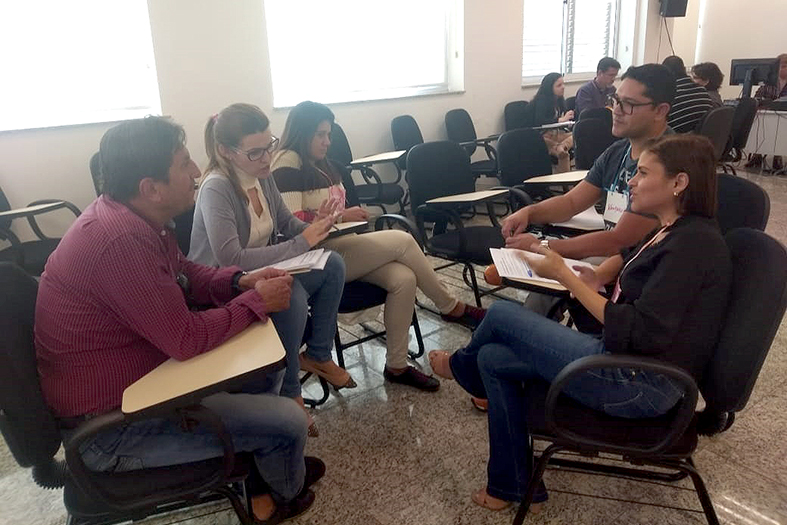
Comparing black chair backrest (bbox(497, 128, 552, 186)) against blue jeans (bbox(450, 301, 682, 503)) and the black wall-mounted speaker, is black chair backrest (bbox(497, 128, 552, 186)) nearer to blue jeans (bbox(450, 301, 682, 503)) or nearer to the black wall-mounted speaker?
blue jeans (bbox(450, 301, 682, 503))

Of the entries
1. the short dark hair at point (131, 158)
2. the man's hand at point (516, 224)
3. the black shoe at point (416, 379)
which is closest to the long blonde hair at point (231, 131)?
the short dark hair at point (131, 158)

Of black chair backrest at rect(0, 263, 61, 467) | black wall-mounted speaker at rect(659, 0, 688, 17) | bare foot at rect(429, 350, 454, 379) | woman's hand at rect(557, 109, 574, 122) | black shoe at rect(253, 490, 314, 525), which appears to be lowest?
black shoe at rect(253, 490, 314, 525)

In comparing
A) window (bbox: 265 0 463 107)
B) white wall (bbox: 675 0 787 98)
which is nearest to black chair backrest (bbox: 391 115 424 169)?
window (bbox: 265 0 463 107)

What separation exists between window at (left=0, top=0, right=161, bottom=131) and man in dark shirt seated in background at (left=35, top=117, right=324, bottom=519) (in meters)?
2.60

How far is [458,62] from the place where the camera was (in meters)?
5.45

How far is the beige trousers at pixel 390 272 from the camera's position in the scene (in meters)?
2.21

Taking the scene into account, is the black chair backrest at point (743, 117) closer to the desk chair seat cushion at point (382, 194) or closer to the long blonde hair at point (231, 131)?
the desk chair seat cushion at point (382, 194)

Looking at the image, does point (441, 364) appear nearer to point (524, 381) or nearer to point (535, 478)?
point (524, 381)

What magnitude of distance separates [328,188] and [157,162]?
124cm

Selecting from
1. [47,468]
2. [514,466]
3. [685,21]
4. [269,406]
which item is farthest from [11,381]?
[685,21]

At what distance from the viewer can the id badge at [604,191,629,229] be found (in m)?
2.08

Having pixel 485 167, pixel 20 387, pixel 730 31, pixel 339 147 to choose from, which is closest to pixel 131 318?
pixel 20 387

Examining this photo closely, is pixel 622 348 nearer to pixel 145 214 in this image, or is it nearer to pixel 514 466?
pixel 514 466

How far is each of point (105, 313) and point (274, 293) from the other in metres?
0.40
